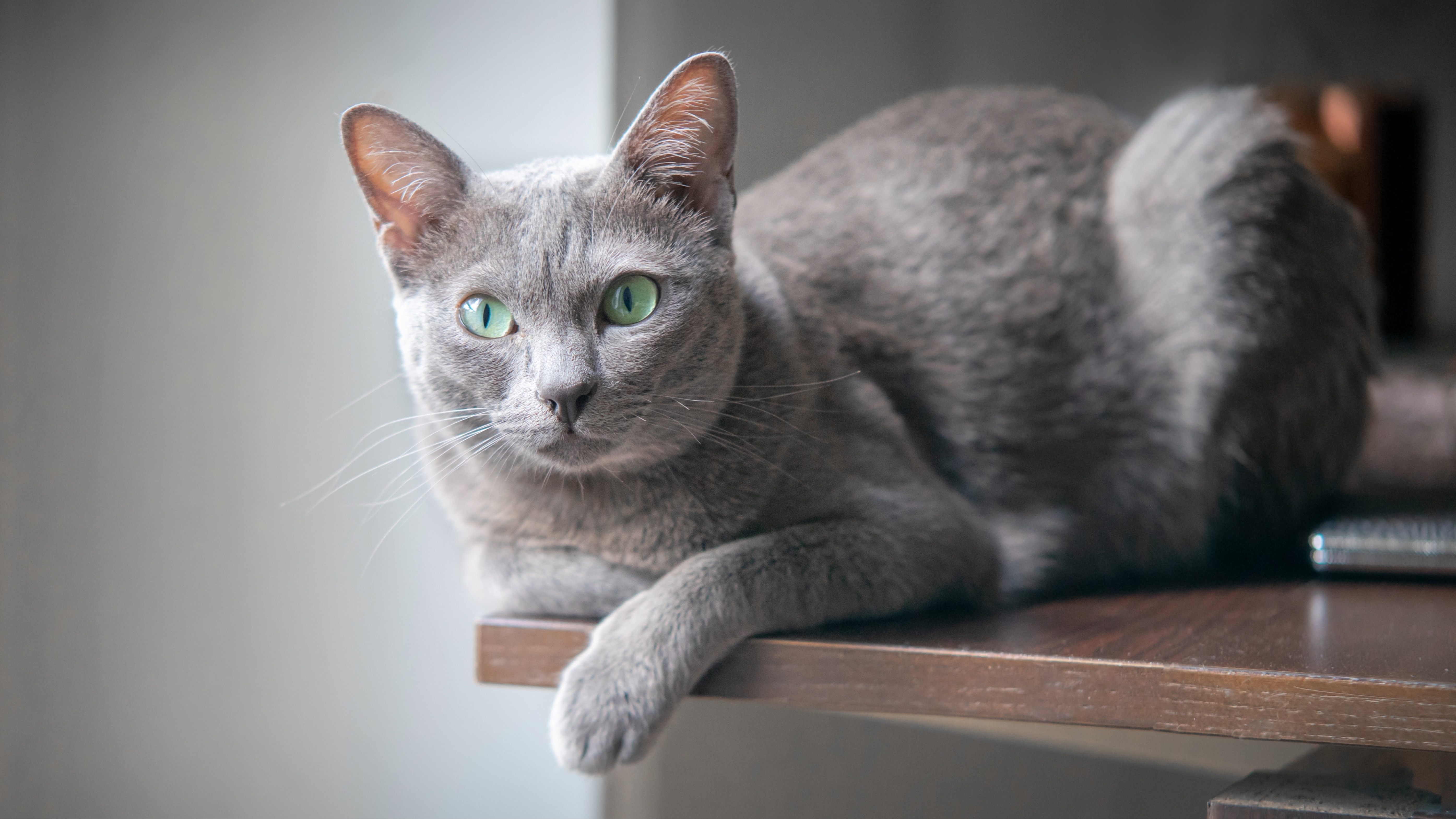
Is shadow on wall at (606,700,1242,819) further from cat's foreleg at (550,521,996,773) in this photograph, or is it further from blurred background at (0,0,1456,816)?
cat's foreleg at (550,521,996,773)

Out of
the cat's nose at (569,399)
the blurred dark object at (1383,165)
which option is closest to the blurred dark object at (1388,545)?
the cat's nose at (569,399)

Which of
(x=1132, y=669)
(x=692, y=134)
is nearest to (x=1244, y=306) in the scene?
Answer: (x=1132, y=669)

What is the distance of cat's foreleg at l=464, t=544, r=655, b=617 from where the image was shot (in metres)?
0.85

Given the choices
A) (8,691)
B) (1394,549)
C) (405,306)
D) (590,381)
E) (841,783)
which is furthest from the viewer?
(841,783)

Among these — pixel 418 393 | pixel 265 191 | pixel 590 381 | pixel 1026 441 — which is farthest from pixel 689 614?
pixel 265 191

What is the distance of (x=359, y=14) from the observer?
128 centimetres

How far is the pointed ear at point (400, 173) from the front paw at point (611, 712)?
346 mm

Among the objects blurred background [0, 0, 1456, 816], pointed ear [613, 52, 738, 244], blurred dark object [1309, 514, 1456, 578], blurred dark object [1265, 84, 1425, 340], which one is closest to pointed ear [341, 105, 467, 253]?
pointed ear [613, 52, 738, 244]

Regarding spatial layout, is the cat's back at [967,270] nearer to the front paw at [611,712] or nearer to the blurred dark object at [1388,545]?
the blurred dark object at [1388,545]

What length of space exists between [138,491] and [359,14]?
627 millimetres

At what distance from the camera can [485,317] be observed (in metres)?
0.77

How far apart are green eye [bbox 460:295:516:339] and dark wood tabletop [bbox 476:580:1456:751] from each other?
0.23 meters

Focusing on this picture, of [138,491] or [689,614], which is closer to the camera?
[689,614]

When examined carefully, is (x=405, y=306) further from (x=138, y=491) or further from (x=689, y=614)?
(x=138, y=491)
